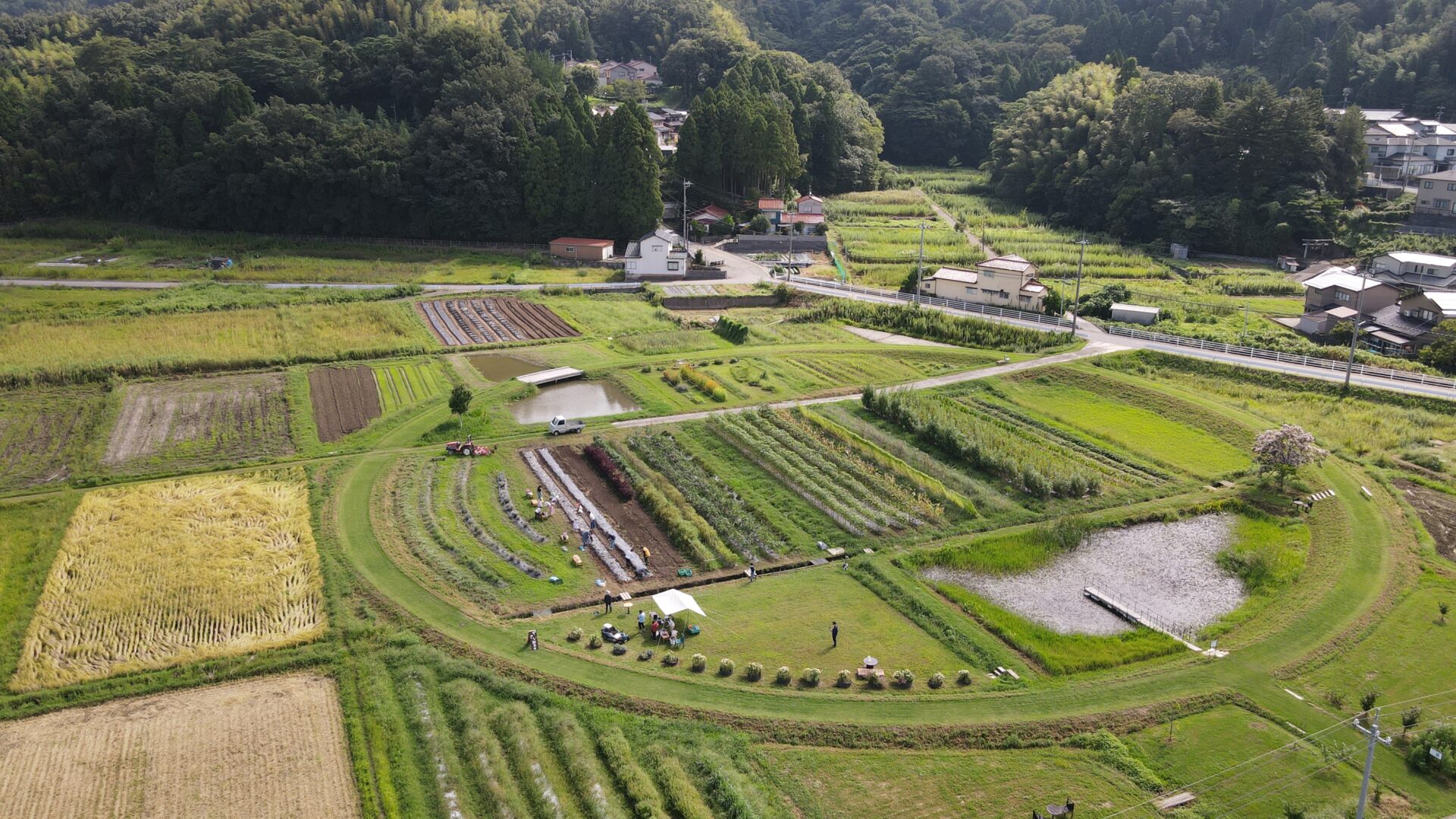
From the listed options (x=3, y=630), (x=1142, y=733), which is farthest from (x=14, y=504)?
(x=1142, y=733)

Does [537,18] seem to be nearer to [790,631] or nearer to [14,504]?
[14,504]

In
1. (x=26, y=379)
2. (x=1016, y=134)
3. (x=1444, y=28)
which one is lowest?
(x=26, y=379)

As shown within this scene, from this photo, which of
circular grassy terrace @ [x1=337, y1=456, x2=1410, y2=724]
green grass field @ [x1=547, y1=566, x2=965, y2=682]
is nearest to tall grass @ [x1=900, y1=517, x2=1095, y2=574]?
green grass field @ [x1=547, y1=566, x2=965, y2=682]

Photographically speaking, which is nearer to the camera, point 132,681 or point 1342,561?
point 132,681

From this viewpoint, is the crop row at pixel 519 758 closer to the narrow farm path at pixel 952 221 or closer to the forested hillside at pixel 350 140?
the forested hillside at pixel 350 140

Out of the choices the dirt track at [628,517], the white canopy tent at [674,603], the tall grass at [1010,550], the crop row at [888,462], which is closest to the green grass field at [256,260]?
the crop row at [888,462]

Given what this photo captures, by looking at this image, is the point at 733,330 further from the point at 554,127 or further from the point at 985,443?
the point at 554,127

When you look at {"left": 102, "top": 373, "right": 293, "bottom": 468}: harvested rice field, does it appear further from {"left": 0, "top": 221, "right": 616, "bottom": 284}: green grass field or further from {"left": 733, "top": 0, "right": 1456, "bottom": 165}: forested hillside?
{"left": 733, "top": 0, "right": 1456, "bottom": 165}: forested hillside
